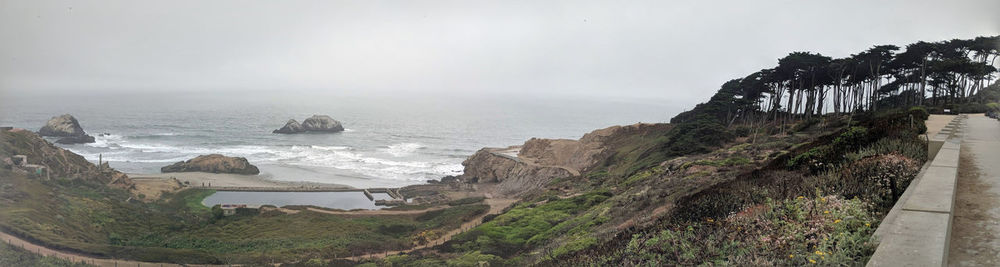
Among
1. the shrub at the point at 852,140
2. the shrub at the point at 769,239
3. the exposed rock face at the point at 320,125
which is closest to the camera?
the shrub at the point at 769,239

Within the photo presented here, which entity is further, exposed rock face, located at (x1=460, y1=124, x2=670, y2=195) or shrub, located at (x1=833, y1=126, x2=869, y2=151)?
exposed rock face, located at (x1=460, y1=124, x2=670, y2=195)

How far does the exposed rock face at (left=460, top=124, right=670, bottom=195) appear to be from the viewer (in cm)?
4681

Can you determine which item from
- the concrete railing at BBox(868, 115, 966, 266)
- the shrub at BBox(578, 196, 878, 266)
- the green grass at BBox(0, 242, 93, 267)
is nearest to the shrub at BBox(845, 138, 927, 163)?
the shrub at BBox(578, 196, 878, 266)

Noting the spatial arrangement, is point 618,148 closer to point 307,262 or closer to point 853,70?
point 853,70

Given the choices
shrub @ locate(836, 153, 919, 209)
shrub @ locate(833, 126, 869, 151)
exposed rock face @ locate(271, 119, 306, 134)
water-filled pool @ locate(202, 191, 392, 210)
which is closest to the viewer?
shrub @ locate(836, 153, 919, 209)

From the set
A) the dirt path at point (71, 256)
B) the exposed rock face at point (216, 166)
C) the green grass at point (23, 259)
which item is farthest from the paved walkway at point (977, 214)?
the exposed rock face at point (216, 166)

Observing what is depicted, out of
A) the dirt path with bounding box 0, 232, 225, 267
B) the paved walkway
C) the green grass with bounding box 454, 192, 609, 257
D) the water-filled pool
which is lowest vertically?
the water-filled pool

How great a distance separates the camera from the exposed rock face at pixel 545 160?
46.8 meters

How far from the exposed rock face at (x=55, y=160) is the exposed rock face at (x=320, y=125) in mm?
62780

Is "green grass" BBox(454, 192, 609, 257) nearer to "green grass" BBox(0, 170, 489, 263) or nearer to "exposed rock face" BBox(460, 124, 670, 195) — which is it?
"green grass" BBox(0, 170, 489, 263)

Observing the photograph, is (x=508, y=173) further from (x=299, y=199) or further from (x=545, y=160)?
(x=299, y=199)

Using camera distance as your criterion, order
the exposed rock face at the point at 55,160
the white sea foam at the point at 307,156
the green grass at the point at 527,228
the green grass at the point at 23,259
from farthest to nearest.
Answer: the white sea foam at the point at 307,156 → the exposed rock face at the point at 55,160 → the green grass at the point at 527,228 → the green grass at the point at 23,259

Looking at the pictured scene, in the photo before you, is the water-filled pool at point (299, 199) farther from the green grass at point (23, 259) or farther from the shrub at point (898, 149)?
the shrub at point (898, 149)

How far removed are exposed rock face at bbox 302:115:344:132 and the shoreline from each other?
5005 cm
